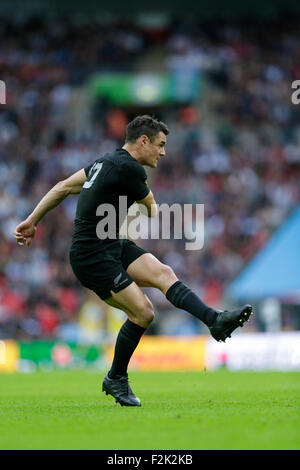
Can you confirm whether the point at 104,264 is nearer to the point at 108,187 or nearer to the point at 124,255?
the point at 124,255

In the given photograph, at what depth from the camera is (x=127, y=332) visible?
7938mm

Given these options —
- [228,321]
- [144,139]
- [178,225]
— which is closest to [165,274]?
[228,321]

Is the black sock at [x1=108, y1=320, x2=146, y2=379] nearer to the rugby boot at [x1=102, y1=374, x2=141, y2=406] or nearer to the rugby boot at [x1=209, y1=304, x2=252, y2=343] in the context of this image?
the rugby boot at [x1=102, y1=374, x2=141, y2=406]

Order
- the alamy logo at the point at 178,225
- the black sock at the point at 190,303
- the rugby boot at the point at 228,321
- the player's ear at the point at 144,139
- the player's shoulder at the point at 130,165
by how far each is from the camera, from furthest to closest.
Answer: the alamy logo at the point at 178,225 < the player's ear at the point at 144,139 < the player's shoulder at the point at 130,165 < the black sock at the point at 190,303 < the rugby boot at the point at 228,321

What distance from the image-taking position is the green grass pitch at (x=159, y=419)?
18.4ft

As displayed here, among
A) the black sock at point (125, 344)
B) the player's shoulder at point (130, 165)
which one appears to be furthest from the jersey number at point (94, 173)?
the black sock at point (125, 344)

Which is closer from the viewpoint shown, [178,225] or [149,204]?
[149,204]

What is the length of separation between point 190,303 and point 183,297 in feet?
0.29

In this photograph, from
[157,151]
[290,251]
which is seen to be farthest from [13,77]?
[157,151]

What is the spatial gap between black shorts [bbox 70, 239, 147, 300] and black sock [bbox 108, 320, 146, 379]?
333 mm

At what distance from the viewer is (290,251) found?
1934 cm

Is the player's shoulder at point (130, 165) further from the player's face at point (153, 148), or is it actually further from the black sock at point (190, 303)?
the black sock at point (190, 303)

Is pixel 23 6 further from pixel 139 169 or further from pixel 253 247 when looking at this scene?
pixel 139 169

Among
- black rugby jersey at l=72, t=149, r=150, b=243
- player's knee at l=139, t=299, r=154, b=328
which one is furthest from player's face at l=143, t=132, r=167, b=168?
player's knee at l=139, t=299, r=154, b=328
